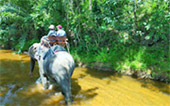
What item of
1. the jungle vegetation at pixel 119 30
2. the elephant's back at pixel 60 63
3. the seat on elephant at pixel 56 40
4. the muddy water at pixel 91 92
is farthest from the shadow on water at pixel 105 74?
the elephant's back at pixel 60 63

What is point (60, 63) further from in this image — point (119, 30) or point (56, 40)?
point (119, 30)

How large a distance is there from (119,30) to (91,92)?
3568 mm

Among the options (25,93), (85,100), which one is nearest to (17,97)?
(25,93)

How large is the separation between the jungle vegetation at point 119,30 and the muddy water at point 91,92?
3.01ft

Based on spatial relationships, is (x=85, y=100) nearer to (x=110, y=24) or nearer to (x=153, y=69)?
(x=153, y=69)

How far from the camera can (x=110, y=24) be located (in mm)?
5984

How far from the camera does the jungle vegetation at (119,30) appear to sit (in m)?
4.83

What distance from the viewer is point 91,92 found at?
381cm

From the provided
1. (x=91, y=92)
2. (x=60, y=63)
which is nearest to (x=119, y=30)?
(x=91, y=92)

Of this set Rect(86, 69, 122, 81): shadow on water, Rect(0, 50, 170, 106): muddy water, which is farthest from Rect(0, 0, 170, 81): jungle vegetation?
Rect(0, 50, 170, 106): muddy water

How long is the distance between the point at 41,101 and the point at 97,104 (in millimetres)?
1449

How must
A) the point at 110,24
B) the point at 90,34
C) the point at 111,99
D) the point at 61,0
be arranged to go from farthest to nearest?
1. the point at 90,34
2. the point at 61,0
3. the point at 110,24
4. the point at 111,99

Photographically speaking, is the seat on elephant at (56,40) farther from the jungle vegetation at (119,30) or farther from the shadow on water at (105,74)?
the jungle vegetation at (119,30)

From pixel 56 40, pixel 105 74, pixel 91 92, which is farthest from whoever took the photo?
pixel 105 74
